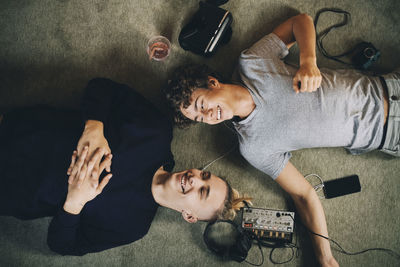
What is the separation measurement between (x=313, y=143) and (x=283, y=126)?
23cm

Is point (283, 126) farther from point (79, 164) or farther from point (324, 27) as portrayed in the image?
point (79, 164)

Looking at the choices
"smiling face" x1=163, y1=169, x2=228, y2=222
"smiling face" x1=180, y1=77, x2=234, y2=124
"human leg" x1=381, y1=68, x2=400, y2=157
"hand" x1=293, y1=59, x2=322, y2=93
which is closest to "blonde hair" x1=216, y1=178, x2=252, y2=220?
"smiling face" x1=163, y1=169, x2=228, y2=222

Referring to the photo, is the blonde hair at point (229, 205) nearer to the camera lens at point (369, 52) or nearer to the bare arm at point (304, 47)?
the bare arm at point (304, 47)

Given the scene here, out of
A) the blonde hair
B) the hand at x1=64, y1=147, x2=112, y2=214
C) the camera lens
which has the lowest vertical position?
the blonde hair

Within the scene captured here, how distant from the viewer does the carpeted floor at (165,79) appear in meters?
1.81

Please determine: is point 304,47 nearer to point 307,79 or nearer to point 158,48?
point 307,79

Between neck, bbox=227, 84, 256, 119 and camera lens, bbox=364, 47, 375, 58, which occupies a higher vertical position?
camera lens, bbox=364, 47, 375, 58

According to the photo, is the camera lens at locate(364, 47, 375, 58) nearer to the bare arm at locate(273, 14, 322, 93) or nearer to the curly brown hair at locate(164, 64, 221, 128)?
the bare arm at locate(273, 14, 322, 93)

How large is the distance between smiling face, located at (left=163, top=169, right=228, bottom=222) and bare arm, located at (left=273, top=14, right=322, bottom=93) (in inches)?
29.8

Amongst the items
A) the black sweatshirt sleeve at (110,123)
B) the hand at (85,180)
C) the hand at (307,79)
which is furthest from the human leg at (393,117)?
the hand at (85,180)

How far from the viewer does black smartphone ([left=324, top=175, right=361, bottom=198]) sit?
180 centimetres

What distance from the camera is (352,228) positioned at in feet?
5.90

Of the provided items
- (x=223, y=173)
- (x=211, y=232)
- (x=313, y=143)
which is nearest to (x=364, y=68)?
(x=313, y=143)

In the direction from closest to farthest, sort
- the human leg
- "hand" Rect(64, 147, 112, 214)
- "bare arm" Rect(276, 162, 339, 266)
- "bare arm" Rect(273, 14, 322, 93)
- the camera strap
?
"hand" Rect(64, 147, 112, 214) → "bare arm" Rect(273, 14, 322, 93) → the human leg → "bare arm" Rect(276, 162, 339, 266) → the camera strap
